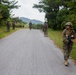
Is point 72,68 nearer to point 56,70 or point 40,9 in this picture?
point 56,70

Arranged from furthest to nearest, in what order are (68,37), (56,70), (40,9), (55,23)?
1. (40,9)
2. (55,23)
3. (68,37)
4. (56,70)

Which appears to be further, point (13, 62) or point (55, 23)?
point (55, 23)

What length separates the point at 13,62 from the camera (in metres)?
11.5

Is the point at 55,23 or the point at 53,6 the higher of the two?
the point at 53,6

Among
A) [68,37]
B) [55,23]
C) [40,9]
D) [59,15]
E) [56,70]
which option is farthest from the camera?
[40,9]

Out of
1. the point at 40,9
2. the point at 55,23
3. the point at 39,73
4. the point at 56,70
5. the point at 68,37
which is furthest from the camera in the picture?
the point at 40,9

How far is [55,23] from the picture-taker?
147 ft

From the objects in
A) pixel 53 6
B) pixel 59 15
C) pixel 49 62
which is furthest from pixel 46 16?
pixel 49 62

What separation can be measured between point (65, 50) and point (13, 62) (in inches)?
103

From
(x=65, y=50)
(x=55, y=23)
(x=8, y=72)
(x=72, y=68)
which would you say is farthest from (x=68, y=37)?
(x=55, y=23)

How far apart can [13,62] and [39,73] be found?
253 cm

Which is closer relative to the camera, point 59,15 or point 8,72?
point 8,72

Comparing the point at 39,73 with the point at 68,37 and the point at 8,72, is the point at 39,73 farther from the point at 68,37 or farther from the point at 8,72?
the point at 68,37

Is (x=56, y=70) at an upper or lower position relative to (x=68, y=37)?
lower
